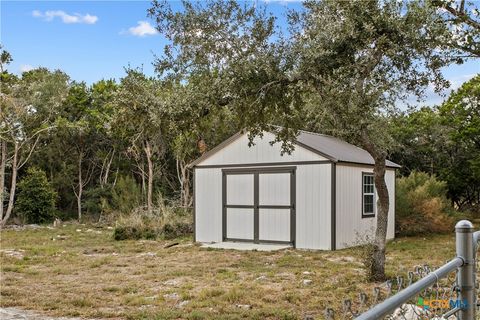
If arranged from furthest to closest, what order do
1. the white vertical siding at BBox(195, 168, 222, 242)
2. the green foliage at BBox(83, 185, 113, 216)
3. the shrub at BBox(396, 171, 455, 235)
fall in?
the green foliage at BBox(83, 185, 113, 216) → the shrub at BBox(396, 171, 455, 235) → the white vertical siding at BBox(195, 168, 222, 242)

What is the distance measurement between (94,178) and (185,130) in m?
16.3

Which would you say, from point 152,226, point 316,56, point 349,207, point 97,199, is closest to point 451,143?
point 349,207

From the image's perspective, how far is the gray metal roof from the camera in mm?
11570

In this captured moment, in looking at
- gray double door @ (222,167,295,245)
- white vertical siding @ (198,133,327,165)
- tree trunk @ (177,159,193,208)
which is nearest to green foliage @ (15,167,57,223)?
tree trunk @ (177,159,193,208)

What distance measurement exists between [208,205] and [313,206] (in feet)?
10.1

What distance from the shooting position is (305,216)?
38.4 feet

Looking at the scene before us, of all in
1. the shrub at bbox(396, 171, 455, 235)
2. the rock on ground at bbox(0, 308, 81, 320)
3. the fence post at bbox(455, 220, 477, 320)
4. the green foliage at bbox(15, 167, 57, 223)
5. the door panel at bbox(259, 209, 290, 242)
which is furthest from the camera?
the green foliage at bbox(15, 167, 57, 223)

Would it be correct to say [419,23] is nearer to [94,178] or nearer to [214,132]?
[214,132]

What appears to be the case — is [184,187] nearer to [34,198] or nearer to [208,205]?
[34,198]

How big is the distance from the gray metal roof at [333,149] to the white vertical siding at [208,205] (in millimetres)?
2494

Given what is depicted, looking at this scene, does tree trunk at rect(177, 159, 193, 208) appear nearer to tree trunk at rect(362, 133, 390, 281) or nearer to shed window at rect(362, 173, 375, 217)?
shed window at rect(362, 173, 375, 217)

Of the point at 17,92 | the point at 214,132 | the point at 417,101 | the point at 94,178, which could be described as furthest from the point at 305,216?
the point at 94,178

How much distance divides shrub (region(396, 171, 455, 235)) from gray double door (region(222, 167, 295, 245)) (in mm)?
4228

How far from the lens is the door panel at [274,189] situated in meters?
12.0
